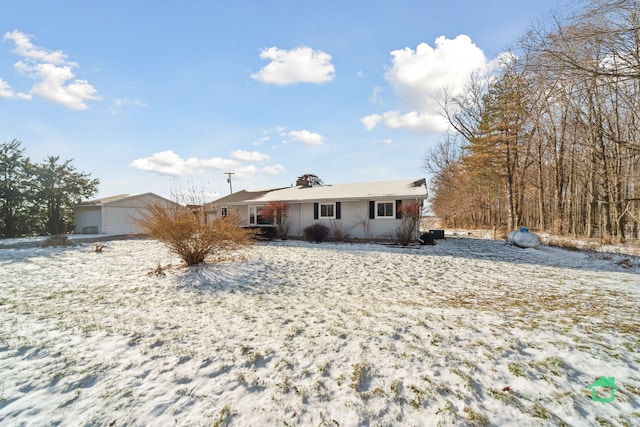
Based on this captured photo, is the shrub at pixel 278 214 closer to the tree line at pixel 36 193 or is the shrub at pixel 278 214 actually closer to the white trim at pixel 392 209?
the white trim at pixel 392 209

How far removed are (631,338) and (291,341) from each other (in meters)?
4.18

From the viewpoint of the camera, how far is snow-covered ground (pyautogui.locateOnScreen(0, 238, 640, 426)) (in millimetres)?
2189

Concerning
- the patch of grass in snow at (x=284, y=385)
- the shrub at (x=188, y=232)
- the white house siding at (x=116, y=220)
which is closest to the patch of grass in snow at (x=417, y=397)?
the patch of grass in snow at (x=284, y=385)

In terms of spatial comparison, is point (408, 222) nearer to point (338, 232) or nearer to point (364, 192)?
point (364, 192)

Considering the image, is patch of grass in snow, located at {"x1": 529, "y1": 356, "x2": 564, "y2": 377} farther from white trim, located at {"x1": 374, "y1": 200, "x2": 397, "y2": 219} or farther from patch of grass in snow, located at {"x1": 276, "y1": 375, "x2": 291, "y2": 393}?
white trim, located at {"x1": 374, "y1": 200, "x2": 397, "y2": 219}

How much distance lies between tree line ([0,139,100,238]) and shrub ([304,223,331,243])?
20.9 m

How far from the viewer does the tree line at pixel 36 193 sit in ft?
62.7

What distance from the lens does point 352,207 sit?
46.8ft

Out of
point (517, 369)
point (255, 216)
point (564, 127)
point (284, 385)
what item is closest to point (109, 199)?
point (255, 216)

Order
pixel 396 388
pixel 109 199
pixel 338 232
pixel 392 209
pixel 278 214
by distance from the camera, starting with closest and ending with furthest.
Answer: pixel 396 388 < pixel 392 209 < pixel 338 232 < pixel 278 214 < pixel 109 199

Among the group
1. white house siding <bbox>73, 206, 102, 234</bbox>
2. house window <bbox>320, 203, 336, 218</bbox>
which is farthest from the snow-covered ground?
white house siding <bbox>73, 206, 102, 234</bbox>

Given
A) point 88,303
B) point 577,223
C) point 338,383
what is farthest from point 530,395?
point 577,223

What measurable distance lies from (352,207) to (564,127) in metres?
14.2

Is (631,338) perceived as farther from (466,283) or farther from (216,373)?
(216,373)
